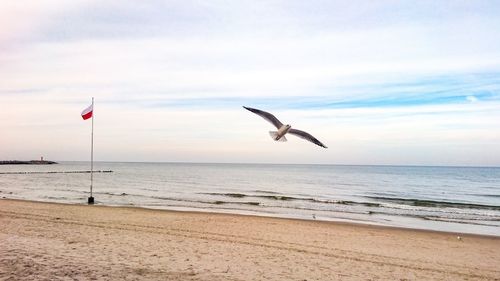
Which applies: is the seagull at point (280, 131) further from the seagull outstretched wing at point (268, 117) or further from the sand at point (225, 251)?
the sand at point (225, 251)

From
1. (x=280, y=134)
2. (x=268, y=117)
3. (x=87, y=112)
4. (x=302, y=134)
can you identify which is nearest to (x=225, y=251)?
(x=302, y=134)

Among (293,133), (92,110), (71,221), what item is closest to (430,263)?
(293,133)

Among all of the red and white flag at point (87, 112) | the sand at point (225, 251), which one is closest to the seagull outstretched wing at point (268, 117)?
the sand at point (225, 251)

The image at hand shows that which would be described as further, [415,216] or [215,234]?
[415,216]

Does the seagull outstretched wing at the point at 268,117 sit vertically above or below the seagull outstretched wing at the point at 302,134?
above

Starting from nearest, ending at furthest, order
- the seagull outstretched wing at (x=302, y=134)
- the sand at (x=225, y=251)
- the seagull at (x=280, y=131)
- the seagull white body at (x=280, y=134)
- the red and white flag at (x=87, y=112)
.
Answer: the seagull at (x=280, y=131) → the seagull white body at (x=280, y=134) → the seagull outstretched wing at (x=302, y=134) → the sand at (x=225, y=251) → the red and white flag at (x=87, y=112)

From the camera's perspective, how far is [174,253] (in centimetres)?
1092

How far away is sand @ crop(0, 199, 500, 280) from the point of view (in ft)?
29.5

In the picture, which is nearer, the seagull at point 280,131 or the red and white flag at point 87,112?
the seagull at point 280,131

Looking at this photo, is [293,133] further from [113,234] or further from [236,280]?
[113,234]

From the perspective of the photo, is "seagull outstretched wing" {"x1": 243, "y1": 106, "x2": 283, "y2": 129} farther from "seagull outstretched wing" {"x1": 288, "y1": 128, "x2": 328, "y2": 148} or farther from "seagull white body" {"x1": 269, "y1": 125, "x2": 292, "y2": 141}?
"seagull outstretched wing" {"x1": 288, "y1": 128, "x2": 328, "y2": 148}

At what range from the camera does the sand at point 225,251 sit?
9000mm

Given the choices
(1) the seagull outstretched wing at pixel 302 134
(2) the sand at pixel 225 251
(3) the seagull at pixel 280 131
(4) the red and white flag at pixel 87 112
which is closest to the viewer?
(3) the seagull at pixel 280 131

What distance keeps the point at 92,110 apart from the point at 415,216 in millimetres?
18689
